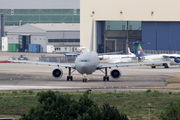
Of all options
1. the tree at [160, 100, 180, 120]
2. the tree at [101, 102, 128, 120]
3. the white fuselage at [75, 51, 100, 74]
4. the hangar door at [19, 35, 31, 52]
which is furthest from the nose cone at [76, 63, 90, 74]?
the hangar door at [19, 35, 31, 52]

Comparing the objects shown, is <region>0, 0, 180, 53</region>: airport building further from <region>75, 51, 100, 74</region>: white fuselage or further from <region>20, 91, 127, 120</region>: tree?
<region>20, 91, 127, 120</region>: tree

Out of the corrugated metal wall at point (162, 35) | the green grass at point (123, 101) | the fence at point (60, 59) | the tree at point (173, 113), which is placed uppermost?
the corrugated metal wall at point (162, 35)

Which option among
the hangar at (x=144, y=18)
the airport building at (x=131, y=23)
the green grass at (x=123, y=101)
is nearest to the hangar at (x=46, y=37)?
the airport building at (x=131, y=23)

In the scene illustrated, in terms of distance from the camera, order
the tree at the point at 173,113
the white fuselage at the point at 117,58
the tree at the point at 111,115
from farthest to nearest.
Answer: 1. the white fuselage at the point at 117,58
2. the tree at the point at 173,113
3. the tree at the point at 111,115

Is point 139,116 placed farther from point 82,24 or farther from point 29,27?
point 29,27

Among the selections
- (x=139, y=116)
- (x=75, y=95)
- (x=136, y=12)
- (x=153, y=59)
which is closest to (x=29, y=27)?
(x=136, y=12)

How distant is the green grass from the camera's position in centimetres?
2700

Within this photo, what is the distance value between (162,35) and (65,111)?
285 feet

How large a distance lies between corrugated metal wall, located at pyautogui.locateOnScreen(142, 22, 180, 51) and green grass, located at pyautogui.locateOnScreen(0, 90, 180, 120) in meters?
67.6

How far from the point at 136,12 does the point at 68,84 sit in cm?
5932

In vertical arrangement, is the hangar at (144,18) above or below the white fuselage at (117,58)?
above

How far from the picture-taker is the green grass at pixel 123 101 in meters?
27.0

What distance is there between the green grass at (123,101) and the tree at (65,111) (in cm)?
641

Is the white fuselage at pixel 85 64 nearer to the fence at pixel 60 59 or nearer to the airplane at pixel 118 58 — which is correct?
the airplane at pixel 118 58
